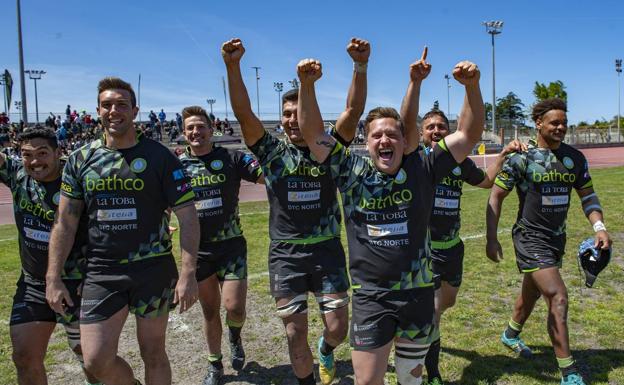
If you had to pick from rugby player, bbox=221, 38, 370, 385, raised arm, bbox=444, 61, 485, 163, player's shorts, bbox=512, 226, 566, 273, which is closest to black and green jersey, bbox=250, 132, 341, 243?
rugby player, bbox=221, 38, 370, 385

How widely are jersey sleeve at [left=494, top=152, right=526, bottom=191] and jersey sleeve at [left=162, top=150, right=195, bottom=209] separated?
2754 mm

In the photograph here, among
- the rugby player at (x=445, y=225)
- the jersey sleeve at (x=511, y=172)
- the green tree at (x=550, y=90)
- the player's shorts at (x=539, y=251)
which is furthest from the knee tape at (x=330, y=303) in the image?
the green tree at (x=550, y=90)

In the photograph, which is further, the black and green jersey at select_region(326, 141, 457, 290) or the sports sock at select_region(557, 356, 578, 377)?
the sports sock at select_region(557, 356, 578, 377)

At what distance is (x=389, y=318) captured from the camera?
3.14 metres

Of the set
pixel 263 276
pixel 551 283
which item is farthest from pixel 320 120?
pixel 263 276

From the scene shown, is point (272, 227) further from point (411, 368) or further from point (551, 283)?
point (551, 283)

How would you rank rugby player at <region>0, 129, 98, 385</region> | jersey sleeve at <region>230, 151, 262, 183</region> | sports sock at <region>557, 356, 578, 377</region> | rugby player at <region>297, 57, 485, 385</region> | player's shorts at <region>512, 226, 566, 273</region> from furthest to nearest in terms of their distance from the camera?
jersey sleeve at <region>230, 151, 262, 183</region>, player's shorts at <region>512, 226, 566, 273</region>, sports sock at <region>557, 356, 578, 377</region>, rugby player at <region>0, 129, 98, 385</region>, rugby player at <region>297, 57, 485, 385</region>

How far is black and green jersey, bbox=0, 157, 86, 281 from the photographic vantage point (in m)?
3.71

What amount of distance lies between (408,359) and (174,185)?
1.85 m

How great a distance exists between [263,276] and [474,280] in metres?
3.04

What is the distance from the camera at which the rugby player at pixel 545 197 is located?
14.6 feet

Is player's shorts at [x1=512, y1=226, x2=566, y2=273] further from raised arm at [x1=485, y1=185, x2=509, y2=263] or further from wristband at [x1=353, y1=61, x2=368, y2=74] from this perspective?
wristband at [x1=353, y1=61, x2=368, y2=74]

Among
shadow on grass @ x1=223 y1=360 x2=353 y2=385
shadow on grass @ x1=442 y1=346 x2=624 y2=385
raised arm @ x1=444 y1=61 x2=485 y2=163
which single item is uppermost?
raised arm @ x1=444 y1=61 x2=485 y2=163

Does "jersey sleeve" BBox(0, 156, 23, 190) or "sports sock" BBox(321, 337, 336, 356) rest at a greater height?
"jersey sleeve" BBox(0, 156, 23, 190)
